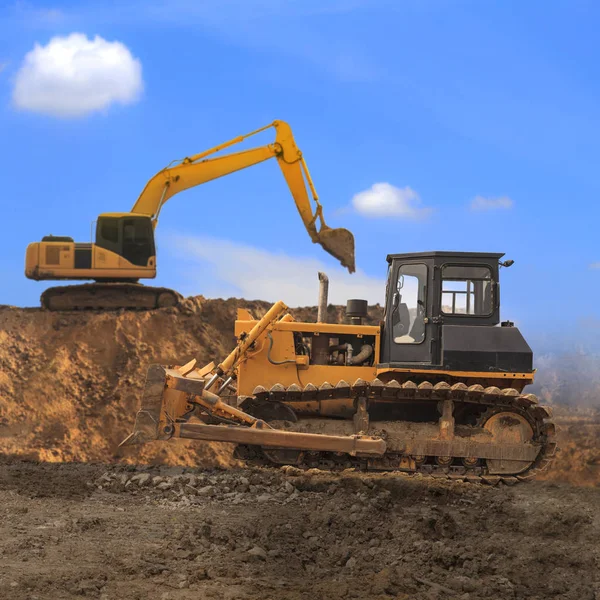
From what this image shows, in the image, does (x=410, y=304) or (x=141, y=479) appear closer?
(x=410, y=304)

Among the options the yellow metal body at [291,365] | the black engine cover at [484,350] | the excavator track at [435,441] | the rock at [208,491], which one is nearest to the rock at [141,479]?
the rock at [208,491]

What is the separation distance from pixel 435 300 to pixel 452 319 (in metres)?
0.35

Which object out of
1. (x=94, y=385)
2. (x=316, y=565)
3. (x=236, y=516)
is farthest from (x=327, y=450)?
(x=94, y=385)

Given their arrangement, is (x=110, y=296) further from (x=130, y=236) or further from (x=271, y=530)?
(x=271, y=530)

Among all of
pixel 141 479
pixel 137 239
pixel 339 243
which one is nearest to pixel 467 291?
pixel 141 479

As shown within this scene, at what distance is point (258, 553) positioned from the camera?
7.63 meters

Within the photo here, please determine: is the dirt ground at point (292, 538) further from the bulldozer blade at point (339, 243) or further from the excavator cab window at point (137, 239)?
the excavator cab window at point (137, 239)

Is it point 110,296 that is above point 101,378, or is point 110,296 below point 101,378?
above

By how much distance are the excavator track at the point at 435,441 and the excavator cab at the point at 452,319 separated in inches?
18.9

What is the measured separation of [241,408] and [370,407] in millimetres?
1731

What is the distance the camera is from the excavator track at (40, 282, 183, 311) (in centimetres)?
1966

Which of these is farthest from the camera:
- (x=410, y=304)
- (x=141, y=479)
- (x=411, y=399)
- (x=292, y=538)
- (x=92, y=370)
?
(x=92, y=370)

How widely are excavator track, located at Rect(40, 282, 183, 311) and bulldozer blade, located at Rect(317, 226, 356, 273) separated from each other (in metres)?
4.28

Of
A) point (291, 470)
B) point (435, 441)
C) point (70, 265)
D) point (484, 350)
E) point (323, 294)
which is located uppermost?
point (70, 265)
